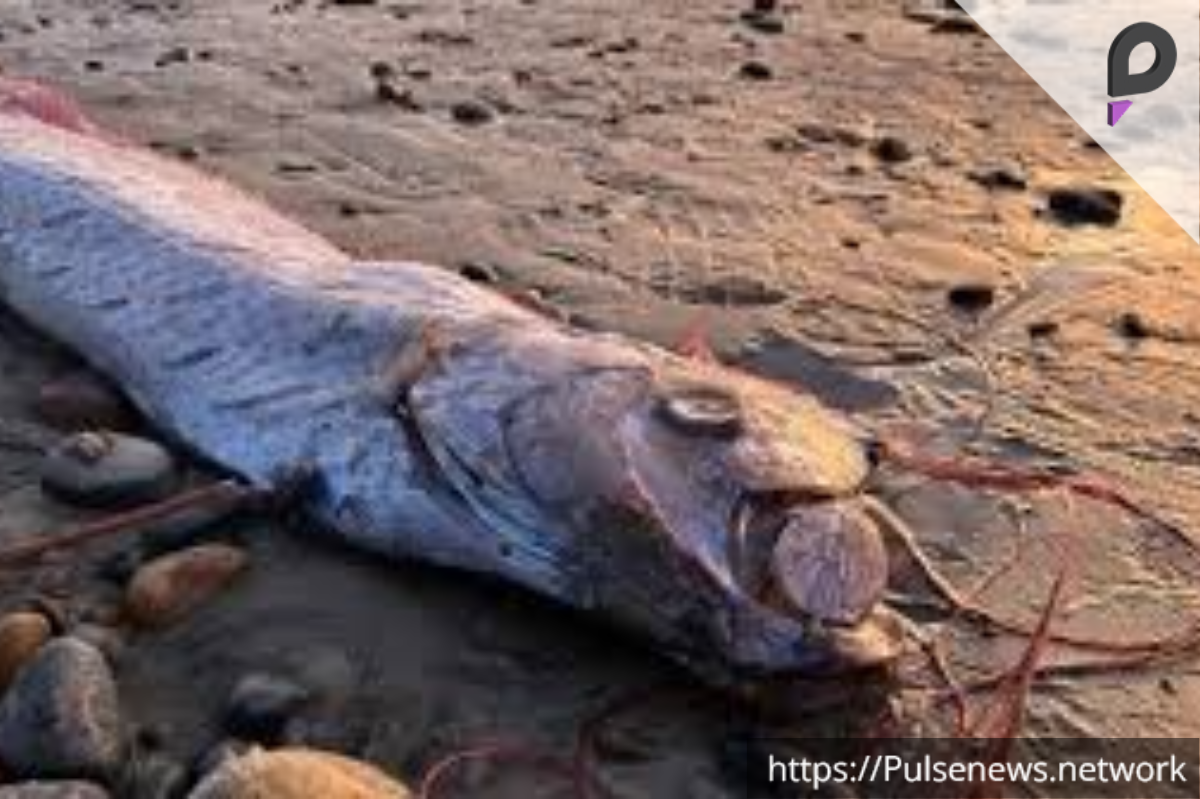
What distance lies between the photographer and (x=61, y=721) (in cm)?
391

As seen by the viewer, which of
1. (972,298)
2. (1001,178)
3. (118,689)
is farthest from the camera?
(1001,178)

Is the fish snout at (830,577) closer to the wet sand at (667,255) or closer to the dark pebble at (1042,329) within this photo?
the wet sand at (667,255)

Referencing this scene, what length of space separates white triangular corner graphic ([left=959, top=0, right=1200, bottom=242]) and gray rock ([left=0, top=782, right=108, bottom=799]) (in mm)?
4156

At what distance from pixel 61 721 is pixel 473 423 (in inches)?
39.8

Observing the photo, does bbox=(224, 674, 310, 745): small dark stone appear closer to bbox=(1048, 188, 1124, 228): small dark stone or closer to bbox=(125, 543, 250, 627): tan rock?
bbox=(125, 543, 250, 627): tan rock

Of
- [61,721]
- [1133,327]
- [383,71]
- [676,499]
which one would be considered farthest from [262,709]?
[383,71]

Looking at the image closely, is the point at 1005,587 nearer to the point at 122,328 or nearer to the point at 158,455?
the point at 158,455

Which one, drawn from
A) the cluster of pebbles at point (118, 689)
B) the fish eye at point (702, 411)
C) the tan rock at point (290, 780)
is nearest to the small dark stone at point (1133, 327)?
the fish eye at point (702, 411)

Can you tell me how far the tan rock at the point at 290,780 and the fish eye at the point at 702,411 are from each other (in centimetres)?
88

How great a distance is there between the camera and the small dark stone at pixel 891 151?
721cm

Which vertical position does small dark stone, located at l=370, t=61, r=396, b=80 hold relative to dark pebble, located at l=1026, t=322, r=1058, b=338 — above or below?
above

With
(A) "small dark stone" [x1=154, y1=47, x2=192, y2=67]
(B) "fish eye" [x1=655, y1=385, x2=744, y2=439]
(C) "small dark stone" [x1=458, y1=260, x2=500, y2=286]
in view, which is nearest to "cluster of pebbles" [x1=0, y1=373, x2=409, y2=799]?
(B) "fish eye" [x1=655, y1=385, x2=744, y2=439]

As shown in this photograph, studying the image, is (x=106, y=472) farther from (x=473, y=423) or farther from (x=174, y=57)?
(x=174, y=57)

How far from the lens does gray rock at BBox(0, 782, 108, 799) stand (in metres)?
3.67
